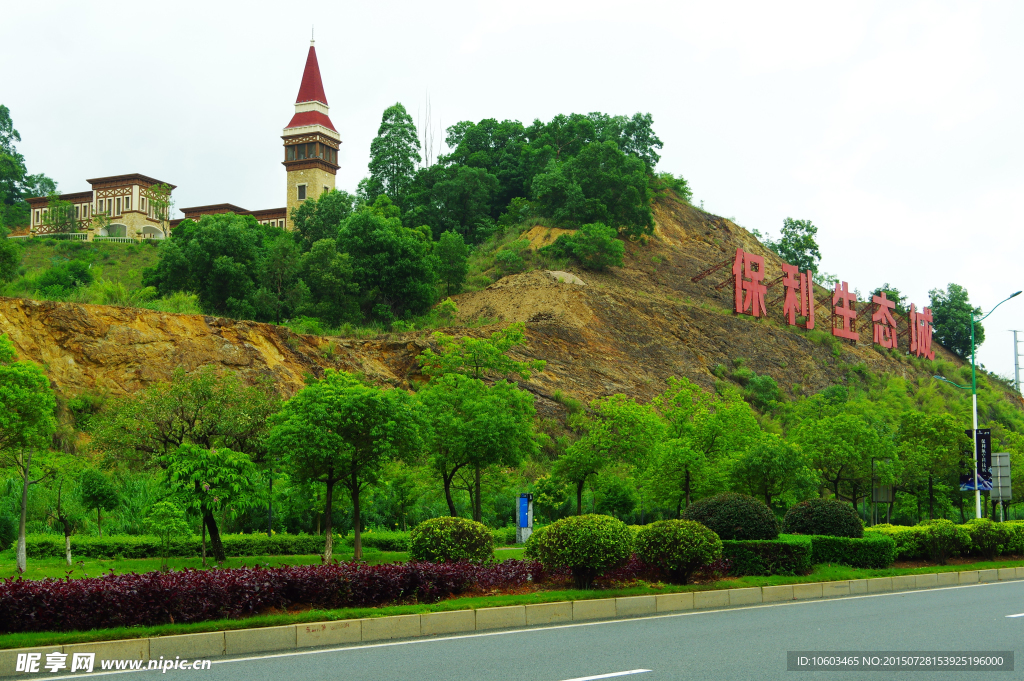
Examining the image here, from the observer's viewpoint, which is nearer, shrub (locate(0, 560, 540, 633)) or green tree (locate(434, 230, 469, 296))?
shrub (locate(0, 560, 540, 633))

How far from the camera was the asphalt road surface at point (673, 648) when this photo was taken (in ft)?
25.8

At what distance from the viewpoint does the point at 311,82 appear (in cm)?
6322

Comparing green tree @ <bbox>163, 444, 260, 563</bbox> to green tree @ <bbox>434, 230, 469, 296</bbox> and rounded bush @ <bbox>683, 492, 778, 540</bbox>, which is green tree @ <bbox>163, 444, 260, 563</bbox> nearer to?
rounded bush @ <bbox>683, 492, 778, 540</bbox>

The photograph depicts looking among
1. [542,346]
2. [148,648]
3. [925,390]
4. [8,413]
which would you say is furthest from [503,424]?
[925,390]

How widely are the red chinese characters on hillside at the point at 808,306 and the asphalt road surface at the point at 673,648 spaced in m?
37.4

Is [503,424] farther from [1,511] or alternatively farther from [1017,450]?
[1017,450]

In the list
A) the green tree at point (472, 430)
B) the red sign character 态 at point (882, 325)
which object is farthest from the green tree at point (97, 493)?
the red sign character 态 at point (882, 325)

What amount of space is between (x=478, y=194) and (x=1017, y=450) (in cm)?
3346

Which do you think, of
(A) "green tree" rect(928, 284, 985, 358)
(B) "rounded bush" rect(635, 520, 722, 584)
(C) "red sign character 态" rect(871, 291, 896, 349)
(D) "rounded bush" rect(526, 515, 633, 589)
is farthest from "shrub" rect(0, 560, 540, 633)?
(A) "green tree" rect(928, 284, 985, 358)

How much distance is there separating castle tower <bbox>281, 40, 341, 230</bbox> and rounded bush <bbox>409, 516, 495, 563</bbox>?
50.4m

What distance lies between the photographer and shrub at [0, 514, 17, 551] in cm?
1889

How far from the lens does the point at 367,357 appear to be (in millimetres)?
37094

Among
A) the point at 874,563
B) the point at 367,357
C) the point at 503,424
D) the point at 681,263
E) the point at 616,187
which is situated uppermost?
Result: the point at 616,187

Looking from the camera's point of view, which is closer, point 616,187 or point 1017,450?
point 1017,450
